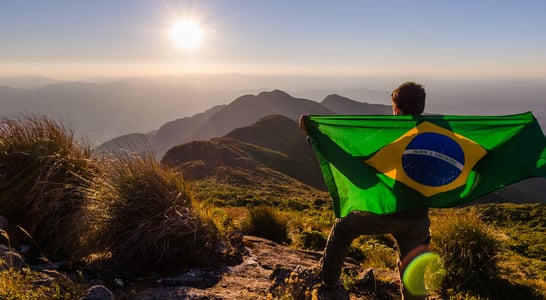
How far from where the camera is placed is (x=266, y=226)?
25.8ft

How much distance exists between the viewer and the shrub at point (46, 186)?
16.7 ft

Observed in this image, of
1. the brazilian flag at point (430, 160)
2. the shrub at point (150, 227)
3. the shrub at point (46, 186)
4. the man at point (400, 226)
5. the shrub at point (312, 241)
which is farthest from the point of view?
the shrub at point (312, 241)

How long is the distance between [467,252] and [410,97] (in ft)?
10.8

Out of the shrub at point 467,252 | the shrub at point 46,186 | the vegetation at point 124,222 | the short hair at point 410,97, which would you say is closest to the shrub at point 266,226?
the vegetation at point 124,222

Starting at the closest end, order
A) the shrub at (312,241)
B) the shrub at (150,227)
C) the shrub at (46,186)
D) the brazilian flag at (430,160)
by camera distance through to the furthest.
Answer: the brazilian flag at (430,160), the shrub at (150,227), the shrub at (46,186), the shrub at (312,241)

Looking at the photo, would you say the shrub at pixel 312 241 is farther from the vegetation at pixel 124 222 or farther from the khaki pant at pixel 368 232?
the khaki pant at pixel 368 232

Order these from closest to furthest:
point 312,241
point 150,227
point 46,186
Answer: point 150,227, point 46,186, point 312,241

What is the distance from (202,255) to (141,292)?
1.23 m

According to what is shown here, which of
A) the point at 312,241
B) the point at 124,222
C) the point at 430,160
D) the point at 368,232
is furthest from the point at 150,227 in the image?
the point at 312,241

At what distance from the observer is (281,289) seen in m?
3.97

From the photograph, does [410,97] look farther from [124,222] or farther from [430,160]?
[124,222]

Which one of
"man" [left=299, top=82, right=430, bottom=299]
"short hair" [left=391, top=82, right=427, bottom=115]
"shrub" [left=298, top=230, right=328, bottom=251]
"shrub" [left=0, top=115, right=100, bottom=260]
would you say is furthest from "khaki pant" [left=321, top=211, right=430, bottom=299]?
"shrub" [left=298, top=230, right=328, bottom=251]

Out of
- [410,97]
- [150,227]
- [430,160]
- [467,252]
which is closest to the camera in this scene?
[430,160]

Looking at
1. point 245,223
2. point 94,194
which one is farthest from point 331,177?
point 245,223
